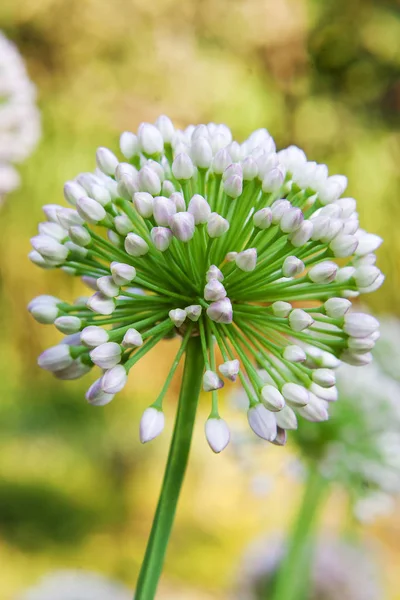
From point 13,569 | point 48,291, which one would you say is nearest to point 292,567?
point 13,569

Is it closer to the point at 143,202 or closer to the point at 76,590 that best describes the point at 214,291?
the point at 143,202

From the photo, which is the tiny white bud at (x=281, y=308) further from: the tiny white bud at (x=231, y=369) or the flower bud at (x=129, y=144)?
the flower bud at (x=129, y=144)

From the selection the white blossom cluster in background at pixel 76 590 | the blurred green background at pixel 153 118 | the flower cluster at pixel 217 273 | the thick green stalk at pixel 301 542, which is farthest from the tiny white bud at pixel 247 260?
the blurred green background at pixel 153 118

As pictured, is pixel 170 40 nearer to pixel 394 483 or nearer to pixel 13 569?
pixel 13 569

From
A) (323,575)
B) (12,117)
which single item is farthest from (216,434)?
(323,575)

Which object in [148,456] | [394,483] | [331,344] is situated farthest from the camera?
[148,456]

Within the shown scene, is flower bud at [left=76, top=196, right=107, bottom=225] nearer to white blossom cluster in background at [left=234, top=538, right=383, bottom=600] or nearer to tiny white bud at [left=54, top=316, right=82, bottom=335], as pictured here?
tiny white bud at [left=54, top=316, right=82, bottom=335]

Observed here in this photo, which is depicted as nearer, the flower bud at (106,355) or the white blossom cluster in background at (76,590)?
the flower bud at (106,355)
